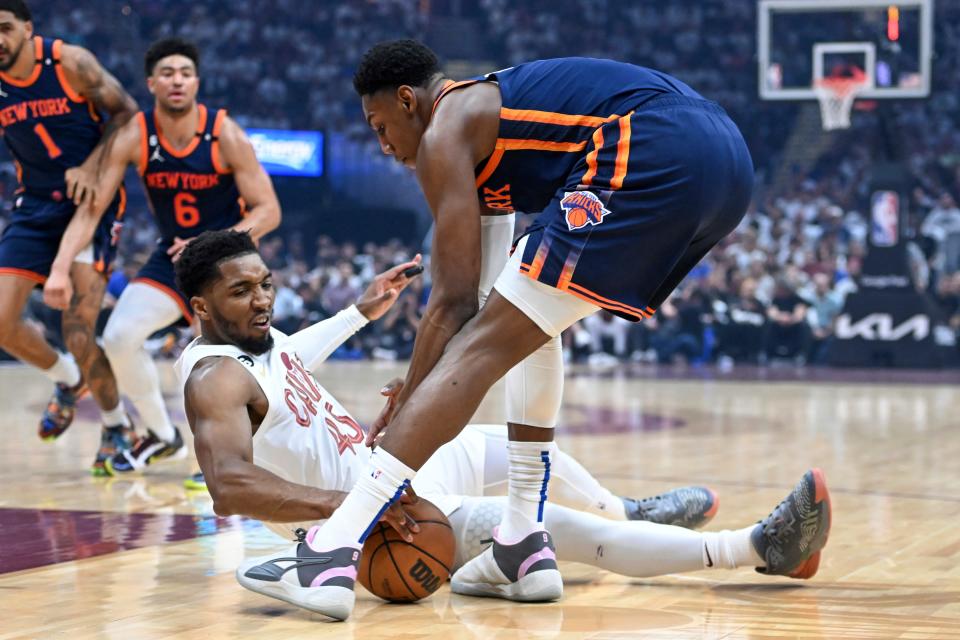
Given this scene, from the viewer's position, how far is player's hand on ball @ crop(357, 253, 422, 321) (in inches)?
171

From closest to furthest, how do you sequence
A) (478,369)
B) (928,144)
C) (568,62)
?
(478,369) < (568,62) < (928,144)

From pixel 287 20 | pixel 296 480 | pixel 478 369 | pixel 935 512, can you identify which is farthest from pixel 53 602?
pixel 287 20

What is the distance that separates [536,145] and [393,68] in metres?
0.44

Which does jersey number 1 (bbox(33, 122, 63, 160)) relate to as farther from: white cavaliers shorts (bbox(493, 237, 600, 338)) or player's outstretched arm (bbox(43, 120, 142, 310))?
white cavaliers shorts (bbox(493, 237, 600, 338))

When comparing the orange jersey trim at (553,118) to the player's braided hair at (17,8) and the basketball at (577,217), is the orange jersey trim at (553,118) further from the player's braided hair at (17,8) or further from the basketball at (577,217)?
the player's braided hair at (17,8)

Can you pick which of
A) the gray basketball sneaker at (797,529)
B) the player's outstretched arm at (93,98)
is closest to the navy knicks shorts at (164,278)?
the player's outstretched arm at (93,98)

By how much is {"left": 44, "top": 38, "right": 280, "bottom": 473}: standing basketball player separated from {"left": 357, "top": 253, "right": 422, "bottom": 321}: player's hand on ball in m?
1.75

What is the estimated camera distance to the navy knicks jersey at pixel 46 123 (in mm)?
6348

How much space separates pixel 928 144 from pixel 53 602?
736 inches

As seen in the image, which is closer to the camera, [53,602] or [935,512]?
[53,602]

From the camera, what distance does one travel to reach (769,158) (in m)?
20.5

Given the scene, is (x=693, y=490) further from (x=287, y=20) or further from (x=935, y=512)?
(x=287, y=20)

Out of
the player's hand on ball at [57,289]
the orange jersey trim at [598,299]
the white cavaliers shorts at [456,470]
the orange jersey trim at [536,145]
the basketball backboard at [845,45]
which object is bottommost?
the white cavaliers shorts at [456,470]

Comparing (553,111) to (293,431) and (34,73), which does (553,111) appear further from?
(34,73)
